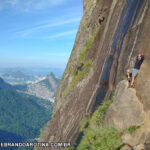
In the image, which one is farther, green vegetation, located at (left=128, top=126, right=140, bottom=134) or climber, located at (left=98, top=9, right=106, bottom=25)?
climber, located at (left=98, top=9, right=106, bottom=25)

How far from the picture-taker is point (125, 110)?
9195mm

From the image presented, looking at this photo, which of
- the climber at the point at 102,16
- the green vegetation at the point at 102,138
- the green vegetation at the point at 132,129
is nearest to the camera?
the green vegetation at the point at 132,129

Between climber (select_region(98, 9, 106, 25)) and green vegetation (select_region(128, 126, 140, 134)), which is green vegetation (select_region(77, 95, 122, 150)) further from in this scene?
climber (select_region(98, 9, 106, 25))

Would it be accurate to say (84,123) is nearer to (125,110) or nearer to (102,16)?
(125,110)

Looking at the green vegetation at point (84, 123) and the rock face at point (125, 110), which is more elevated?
the rock face at point (125, 110)

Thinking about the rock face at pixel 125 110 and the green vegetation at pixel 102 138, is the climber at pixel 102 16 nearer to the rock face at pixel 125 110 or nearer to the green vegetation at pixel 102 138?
the rock face at pixel 125 110

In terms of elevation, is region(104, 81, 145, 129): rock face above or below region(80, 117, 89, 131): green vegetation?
above

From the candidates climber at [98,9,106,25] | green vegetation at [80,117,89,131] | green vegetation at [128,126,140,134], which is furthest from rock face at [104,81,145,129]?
climber at [98,9,106,25]

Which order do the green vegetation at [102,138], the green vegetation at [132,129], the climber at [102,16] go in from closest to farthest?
the green vegetation at [132,129]
the green vegetation at [102,138]
the climber at [102,16]

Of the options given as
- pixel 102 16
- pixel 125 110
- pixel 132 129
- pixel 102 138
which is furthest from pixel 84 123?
pixel 102 16

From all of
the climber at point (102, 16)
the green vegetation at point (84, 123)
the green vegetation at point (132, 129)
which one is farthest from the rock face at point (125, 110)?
the climber at point (102, 16)

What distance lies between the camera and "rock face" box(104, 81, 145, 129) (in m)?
8.62

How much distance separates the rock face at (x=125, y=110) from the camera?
862 cm

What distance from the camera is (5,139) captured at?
156875 millimetres
